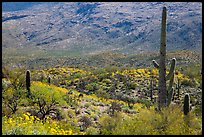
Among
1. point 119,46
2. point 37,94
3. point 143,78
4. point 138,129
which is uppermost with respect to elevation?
point 138,129

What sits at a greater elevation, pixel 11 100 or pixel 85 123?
pixel 11 100

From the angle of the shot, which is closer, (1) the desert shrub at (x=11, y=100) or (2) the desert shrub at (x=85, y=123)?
(1) the desert shrub at (x=11, y=100)

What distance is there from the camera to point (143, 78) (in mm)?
39969

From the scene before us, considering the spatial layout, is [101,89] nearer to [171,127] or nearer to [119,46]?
[171,127]

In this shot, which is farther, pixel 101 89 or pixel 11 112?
pixel 101 89

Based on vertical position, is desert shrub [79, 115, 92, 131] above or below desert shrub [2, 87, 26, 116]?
below

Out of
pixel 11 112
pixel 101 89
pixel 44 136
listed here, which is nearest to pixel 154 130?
pixel 44 136

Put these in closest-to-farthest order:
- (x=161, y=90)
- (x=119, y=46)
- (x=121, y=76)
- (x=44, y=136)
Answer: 1. (x=44, y=136)
2. (x=161, y=90)
3. (x=121, y=76)
4. (x=119, y=46)

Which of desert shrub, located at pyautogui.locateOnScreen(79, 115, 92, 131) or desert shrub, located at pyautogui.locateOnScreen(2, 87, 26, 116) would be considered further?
desert shrub, located at pyautogui.locateOnScreen(79, 115, 92, 131)

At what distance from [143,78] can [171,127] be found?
93.8 ft

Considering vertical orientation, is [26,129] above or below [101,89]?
above

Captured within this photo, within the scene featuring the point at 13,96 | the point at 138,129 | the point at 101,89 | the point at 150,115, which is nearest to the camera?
the point at 138,129

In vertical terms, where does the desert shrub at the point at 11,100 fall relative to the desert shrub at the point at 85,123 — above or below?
above

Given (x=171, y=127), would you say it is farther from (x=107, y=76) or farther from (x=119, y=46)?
(x=119, y=46)
